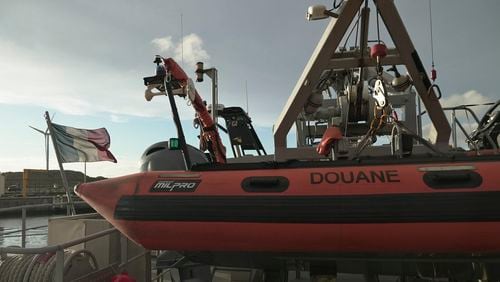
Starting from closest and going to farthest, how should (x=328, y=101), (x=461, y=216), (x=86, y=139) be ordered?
(x=461, y=216) → (x=328, y=101) → (x=86, y=139)

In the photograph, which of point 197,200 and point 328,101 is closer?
point 197,200

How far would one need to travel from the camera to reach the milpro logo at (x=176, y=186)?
10.4 ft

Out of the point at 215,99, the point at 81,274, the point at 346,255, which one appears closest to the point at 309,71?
the point at 215,99

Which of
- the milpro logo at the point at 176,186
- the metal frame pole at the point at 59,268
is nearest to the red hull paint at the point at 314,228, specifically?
the milpro logo at the point at 176,186

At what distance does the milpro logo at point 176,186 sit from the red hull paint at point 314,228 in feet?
0.12

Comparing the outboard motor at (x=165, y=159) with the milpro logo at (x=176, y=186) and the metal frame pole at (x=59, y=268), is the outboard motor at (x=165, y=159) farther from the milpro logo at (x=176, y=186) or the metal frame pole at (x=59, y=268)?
the metal frame pole at (x=59, y=268)

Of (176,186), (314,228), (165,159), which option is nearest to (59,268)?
(176,186)

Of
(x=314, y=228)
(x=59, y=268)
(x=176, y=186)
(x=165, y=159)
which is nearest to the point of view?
(x=59, y=268)

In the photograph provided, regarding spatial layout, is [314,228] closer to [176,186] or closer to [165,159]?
[176,186]

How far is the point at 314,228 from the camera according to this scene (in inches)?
115

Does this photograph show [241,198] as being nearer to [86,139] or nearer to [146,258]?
[146,258]

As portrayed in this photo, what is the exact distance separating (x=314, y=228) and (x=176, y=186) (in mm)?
1086

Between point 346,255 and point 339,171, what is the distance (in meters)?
0.68

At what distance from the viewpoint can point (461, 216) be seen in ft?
9.06
